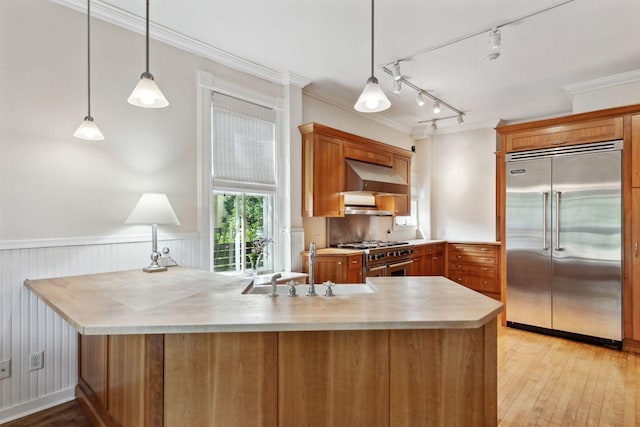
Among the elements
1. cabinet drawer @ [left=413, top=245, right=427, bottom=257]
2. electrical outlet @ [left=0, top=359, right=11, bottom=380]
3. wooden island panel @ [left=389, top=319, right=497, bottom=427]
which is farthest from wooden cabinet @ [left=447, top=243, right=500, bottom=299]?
electrical outlet @ [left=0, top=359, right=11, bottom=380]

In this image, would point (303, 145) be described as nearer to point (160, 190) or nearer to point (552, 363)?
point (160, 190)

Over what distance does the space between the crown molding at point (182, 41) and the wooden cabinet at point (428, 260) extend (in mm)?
3123

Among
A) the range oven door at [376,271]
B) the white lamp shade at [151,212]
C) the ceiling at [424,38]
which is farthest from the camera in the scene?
the range oven door at [376,271]

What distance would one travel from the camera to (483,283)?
5.63m

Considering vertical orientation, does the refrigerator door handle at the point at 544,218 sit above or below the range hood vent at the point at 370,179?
below

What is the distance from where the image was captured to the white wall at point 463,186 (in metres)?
6.05

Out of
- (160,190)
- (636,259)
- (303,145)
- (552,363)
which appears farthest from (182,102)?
(636,259)

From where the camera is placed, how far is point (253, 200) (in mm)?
3908

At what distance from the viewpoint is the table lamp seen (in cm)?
261

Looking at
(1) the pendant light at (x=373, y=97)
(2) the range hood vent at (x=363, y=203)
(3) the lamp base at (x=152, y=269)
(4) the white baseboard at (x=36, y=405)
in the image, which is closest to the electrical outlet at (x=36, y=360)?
(4) the white baseboard at (x=36, y=405)

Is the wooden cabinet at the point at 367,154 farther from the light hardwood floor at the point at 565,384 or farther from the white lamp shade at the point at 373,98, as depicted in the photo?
the light hardwood floor at the point at 565,384

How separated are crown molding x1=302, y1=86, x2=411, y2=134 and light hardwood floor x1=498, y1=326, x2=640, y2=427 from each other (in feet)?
12.1

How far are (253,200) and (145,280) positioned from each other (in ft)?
5.59

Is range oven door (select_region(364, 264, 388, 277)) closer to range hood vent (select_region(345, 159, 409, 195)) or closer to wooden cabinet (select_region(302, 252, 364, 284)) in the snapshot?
wooden cabinet (select_region(302, 252, 364, 284))
